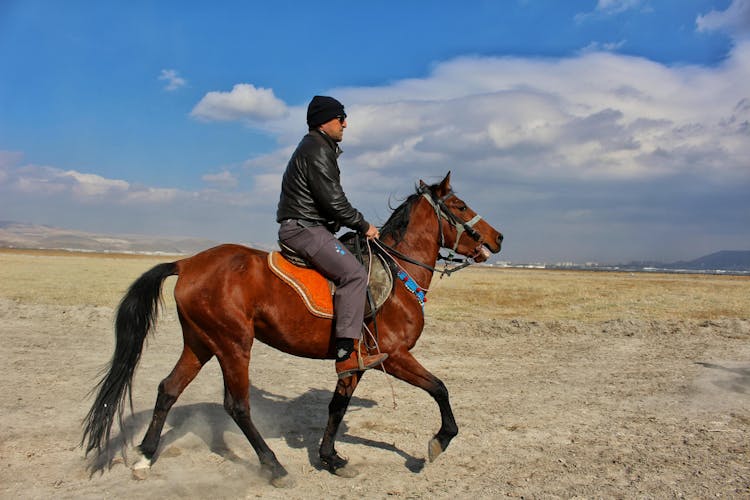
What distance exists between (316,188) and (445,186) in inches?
64.9

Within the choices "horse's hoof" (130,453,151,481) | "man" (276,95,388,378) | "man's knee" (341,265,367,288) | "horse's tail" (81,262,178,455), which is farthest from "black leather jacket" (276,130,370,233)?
"horse's hoof" (130,453,151,481)

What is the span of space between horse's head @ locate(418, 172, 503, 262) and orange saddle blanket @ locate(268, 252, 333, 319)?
162cm

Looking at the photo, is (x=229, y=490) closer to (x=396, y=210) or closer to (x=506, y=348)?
(x=396, y=210)

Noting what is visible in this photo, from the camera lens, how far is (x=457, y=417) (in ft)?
25.3

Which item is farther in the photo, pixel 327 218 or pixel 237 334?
pixel 327 218

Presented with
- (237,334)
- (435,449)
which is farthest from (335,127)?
(435,449)

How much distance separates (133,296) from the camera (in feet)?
19.1

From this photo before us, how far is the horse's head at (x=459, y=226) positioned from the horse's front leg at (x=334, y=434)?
1932mm

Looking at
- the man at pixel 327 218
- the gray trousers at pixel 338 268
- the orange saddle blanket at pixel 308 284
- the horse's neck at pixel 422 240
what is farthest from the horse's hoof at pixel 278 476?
the horse's neck at pixel 422 240

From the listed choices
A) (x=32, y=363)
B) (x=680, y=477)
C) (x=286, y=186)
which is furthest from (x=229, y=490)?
(x=32, y=363)

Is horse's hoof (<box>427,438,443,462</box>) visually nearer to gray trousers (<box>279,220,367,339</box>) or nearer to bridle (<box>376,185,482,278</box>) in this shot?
gray trousers (<box>279,220,367,339</box>)

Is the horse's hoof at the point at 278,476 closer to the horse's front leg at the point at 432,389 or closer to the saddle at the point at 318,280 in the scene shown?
the horse's front leg at the point at 432,389

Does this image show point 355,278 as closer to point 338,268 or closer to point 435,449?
point 338,268

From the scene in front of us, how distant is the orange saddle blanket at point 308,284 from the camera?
18.8 feet
